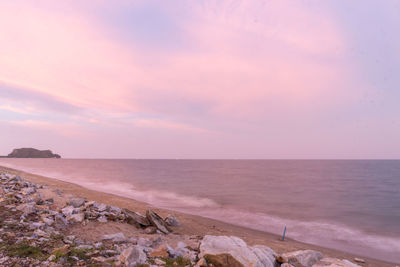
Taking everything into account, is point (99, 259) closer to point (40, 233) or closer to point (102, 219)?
point (40, 233)

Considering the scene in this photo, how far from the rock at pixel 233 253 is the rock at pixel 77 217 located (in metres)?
5.78

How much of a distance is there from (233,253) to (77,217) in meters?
7.06

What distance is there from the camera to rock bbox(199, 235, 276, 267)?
5.81 meters

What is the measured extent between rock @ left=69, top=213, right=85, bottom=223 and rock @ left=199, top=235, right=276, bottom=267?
578 cm

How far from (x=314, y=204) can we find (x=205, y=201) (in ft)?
48.0

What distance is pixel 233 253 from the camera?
5980 mm

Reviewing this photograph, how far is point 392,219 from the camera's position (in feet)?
77.6

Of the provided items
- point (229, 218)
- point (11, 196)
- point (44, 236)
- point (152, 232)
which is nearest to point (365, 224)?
point (229, 218)

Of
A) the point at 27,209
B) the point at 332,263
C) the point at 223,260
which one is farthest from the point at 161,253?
the point at 27,209

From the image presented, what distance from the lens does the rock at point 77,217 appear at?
9.43 m

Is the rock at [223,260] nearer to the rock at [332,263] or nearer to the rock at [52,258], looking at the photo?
the rock at [332,263]

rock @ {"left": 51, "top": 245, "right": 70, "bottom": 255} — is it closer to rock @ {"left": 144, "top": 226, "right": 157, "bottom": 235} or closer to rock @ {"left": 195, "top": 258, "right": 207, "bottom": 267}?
rock @ {"left": 195, "top": 258, "right": 207, "bottom": 267}

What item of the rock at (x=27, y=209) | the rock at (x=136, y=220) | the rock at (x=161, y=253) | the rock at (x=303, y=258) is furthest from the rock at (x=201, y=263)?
the rock at (x=27, y=209)

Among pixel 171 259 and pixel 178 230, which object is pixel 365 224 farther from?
pixel 171 259
